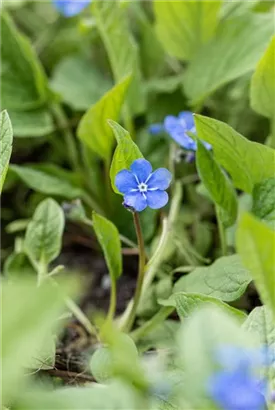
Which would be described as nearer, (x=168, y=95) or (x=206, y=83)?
(x=206, y=83)

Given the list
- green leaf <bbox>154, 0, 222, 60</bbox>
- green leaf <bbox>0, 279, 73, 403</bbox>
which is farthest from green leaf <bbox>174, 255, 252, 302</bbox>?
green leaf <bbox>154, 0, 222, 60</bbox>

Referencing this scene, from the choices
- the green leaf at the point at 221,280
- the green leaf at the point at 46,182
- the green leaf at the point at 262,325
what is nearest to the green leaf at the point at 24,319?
the green leaf at the point at 262,325

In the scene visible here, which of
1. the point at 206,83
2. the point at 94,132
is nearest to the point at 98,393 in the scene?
the point at 94,132

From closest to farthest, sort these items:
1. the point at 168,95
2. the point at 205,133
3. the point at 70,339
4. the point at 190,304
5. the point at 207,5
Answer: the point at 190,304 < the point at 205,133 < the point at 70,339 < the point at 207,5 < the point at 168,95

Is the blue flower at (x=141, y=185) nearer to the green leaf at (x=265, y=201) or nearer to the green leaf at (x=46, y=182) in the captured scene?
the green leaf at (x=265, y=201)

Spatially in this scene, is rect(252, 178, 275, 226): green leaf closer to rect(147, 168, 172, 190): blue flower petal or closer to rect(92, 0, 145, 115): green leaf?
rect(147, 168, 172, 190): blue flower petal

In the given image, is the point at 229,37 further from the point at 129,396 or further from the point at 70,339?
the point at 129,396
